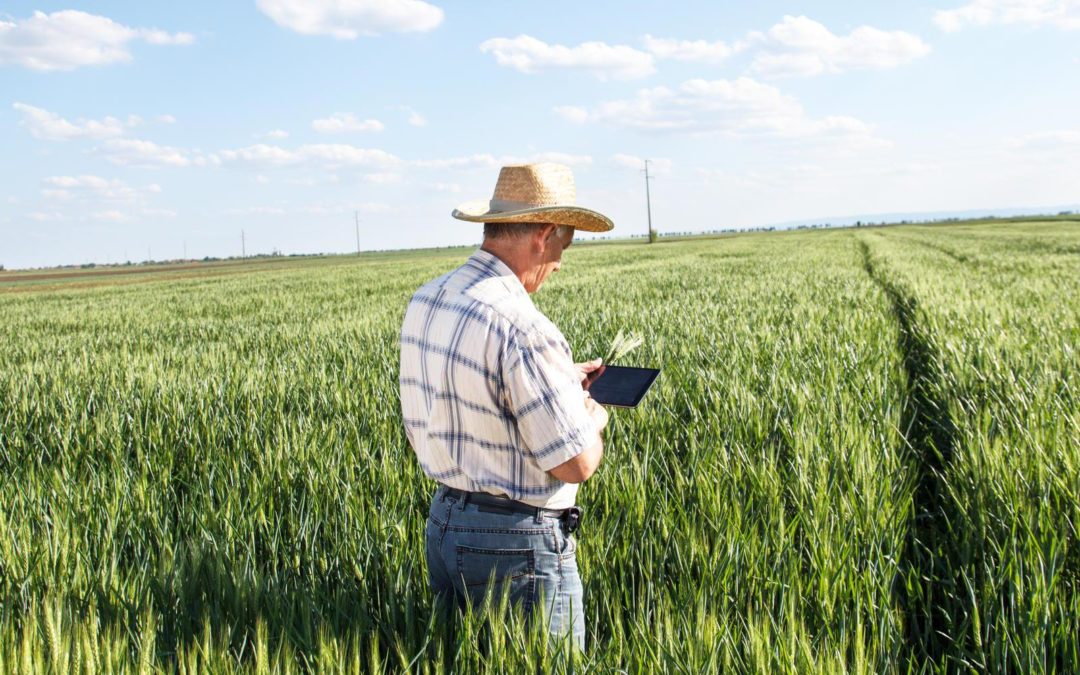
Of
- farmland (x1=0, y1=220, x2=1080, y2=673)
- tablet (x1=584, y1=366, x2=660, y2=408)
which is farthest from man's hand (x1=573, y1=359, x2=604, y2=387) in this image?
farmland (x1=0, y1=220, x2=1080, y2=673)

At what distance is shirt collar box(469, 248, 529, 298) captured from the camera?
69.0 inches

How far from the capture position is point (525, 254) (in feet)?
6.01

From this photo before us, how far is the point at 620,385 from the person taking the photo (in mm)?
1941

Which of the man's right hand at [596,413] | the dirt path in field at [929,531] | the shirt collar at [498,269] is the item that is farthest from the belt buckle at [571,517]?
the dirt path in field at [929,531]

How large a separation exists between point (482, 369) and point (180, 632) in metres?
1.17

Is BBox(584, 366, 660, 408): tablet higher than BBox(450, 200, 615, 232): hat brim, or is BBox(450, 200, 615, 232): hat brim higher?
BBox(450, 200, 615, 232): hat brim

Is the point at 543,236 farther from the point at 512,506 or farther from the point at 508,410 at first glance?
the point at 512,506

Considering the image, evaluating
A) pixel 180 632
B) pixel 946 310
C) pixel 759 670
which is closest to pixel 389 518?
pixel 180 632

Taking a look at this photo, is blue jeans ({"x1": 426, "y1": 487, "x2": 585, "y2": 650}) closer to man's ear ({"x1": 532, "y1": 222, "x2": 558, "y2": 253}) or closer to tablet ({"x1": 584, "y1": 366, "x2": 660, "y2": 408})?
tablet ({"x1": 584, "y1": 366, "x2": 660, "y2": 408})

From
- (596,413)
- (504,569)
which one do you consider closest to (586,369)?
(596,413)

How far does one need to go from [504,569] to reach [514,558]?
4cm

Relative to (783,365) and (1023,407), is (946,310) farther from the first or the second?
(1023,407)

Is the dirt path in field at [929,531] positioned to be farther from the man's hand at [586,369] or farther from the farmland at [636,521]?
the man's hand at [586,369]

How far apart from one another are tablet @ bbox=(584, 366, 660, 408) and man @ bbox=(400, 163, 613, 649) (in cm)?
8
